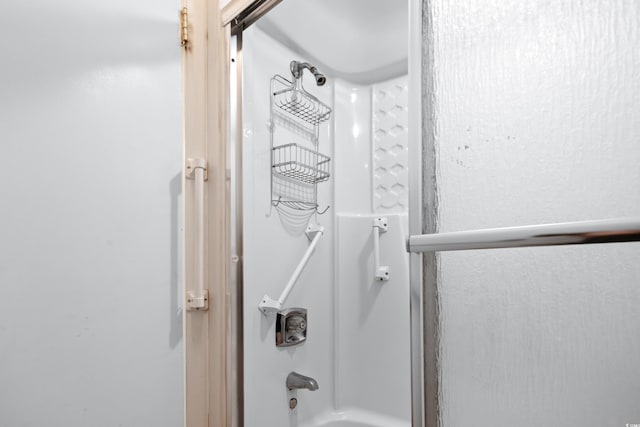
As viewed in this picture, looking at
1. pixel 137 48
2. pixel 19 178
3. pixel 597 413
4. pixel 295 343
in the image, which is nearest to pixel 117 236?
pixel 19 178

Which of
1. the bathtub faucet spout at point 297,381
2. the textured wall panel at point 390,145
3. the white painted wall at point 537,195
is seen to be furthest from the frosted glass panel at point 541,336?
the textured wall panel at point 390,145

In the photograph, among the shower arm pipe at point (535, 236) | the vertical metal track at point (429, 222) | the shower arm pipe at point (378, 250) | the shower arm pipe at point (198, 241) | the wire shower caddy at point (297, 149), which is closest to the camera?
the shower arm pipe at point (535, 236)

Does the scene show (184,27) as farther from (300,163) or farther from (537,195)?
(537,195)

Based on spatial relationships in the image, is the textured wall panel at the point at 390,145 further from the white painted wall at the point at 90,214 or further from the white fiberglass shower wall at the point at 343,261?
the white painted wall at the point at 90,214

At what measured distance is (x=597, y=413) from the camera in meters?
0.46

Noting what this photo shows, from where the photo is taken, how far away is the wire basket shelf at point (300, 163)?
5.07ft

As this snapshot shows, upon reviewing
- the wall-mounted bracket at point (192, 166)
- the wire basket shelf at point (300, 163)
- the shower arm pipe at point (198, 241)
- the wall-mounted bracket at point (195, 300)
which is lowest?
the wall-mounted bracket at point (195, 300)

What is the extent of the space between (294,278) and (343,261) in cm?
42

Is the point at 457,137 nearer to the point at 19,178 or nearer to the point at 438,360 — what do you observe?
the point at 438,360

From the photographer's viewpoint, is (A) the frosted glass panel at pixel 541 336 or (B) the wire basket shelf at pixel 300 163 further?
(B) the wire basket shelf at pixel 300 163

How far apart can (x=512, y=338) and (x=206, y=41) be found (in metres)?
1.24

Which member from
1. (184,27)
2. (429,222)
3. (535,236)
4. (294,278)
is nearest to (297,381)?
(294,278)

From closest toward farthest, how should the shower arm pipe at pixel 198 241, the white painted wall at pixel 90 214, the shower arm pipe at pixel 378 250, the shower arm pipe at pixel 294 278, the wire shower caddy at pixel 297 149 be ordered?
the white painted wall at pixel 90 214, the shower arm pipe at pixel 198 241, the shower arm pipe at pixel 294 278, the wire shower caddy at pixel 297 149, the shower arm pipe at pixel 378 250

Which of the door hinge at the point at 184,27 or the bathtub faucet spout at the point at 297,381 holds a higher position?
the door hinge at the point at 184,27
